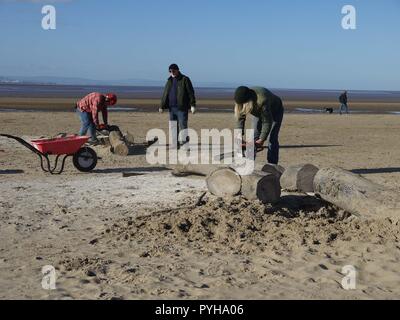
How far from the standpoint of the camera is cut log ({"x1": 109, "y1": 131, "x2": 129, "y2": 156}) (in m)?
12.4

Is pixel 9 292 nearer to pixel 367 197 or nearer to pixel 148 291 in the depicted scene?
pixel 148 291

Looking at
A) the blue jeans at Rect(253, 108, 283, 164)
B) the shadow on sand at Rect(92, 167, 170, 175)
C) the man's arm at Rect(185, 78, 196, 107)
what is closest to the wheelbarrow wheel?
the shadow on sand at Rect(92, 167, 170, 175)

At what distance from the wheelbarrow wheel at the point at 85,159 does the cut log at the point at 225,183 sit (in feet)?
10.4

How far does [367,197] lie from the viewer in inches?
263

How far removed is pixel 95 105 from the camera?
35.8ft

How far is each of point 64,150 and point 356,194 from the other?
5.14 m

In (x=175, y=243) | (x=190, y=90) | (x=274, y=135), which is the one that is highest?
(x=190, y=90)

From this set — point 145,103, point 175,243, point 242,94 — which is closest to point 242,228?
point 175,243

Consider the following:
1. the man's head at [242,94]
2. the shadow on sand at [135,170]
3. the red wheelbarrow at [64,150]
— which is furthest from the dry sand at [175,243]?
the man's head at [242,94]

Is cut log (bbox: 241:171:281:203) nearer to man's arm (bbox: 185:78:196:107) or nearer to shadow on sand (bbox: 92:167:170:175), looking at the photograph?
shadow on sand (bbox: 92:167:170:175)

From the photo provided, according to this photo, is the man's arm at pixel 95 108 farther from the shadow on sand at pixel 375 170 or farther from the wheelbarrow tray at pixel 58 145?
the shadow on sand at pixel 375 170

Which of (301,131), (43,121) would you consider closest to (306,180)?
(301,131)

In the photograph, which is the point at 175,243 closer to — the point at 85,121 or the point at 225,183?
the point at 225,183

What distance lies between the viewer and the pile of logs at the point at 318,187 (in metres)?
6.57
